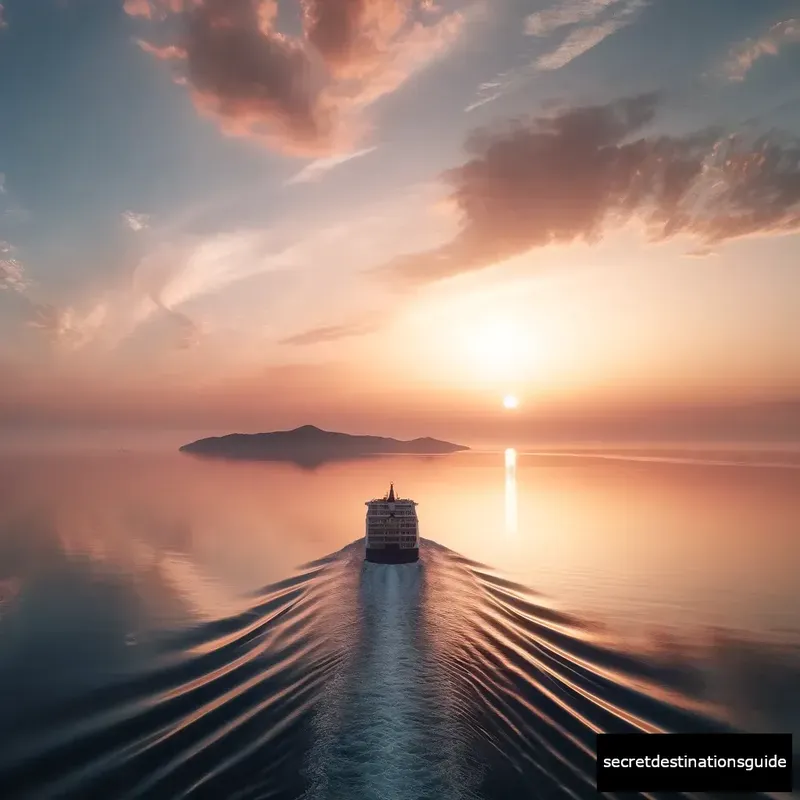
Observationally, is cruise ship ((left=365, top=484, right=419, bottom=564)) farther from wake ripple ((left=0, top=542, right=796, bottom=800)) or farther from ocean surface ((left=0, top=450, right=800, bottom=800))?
wake ripple ((left=0, top=542, right=796, bottom=800))

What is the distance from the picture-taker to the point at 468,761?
21.0m

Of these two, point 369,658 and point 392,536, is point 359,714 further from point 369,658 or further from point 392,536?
point 392,536

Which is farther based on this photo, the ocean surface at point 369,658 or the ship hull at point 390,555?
the ship hull at point 390,555

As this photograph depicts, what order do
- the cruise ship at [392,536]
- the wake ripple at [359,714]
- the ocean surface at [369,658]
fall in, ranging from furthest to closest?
1. the cruise ship at [392,536]
2. the ocean surface at [369,658]
3. the wake ripple at [359,714]

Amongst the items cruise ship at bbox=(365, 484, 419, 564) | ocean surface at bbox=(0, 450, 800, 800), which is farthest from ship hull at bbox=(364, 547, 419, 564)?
ocean surface at bbox=(0, 450, 800, 800)

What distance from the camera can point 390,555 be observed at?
5925cm

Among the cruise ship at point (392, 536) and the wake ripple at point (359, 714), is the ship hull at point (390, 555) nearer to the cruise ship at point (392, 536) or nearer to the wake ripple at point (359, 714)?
the cruise ship at point (392, 536)

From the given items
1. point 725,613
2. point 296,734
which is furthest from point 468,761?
point 725,613

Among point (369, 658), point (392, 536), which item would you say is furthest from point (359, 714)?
point (392, 536)

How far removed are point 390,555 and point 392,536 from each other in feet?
7.76

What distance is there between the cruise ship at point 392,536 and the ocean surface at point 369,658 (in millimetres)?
1996

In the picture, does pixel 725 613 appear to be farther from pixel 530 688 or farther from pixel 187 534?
pixel 187 534

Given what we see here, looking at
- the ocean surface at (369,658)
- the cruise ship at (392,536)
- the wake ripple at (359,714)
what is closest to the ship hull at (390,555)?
the cruise ship at (392,536)

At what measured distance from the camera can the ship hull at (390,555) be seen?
59.0 m
